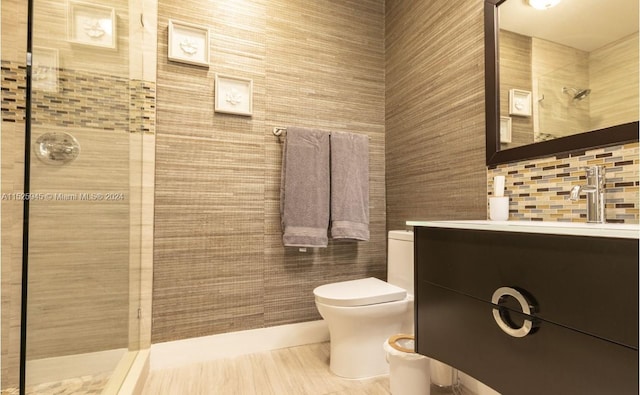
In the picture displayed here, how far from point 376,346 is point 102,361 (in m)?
1.22

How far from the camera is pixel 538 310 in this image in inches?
29.7

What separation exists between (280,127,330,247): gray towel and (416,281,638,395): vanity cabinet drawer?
2.61 ft

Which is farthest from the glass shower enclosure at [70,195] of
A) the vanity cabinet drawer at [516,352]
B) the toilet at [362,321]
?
the vanity cabinet drawer at [516,352]

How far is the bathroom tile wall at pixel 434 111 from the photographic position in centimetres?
143

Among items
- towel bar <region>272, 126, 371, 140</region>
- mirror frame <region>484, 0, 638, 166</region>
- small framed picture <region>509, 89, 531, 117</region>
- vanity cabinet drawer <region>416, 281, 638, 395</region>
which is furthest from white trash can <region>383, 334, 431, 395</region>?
towel bar <region>272, 126, 371, 140</region>

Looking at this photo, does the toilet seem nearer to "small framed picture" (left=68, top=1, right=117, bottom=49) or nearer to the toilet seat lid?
the toilet seat lid

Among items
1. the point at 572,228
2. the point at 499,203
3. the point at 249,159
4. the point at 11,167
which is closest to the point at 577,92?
the point at 499,203

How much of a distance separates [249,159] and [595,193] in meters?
1.56

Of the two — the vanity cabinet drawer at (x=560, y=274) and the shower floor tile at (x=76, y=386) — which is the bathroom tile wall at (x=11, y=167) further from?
the vanity cabinet drawer at (x=560, y=274)

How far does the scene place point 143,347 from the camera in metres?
1.59

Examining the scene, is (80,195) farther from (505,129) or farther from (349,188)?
(505,129)

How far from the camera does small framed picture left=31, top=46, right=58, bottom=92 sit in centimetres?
88

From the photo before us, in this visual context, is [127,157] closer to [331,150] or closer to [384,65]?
[331,150]

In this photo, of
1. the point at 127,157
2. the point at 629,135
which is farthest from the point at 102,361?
the point at 629,135
